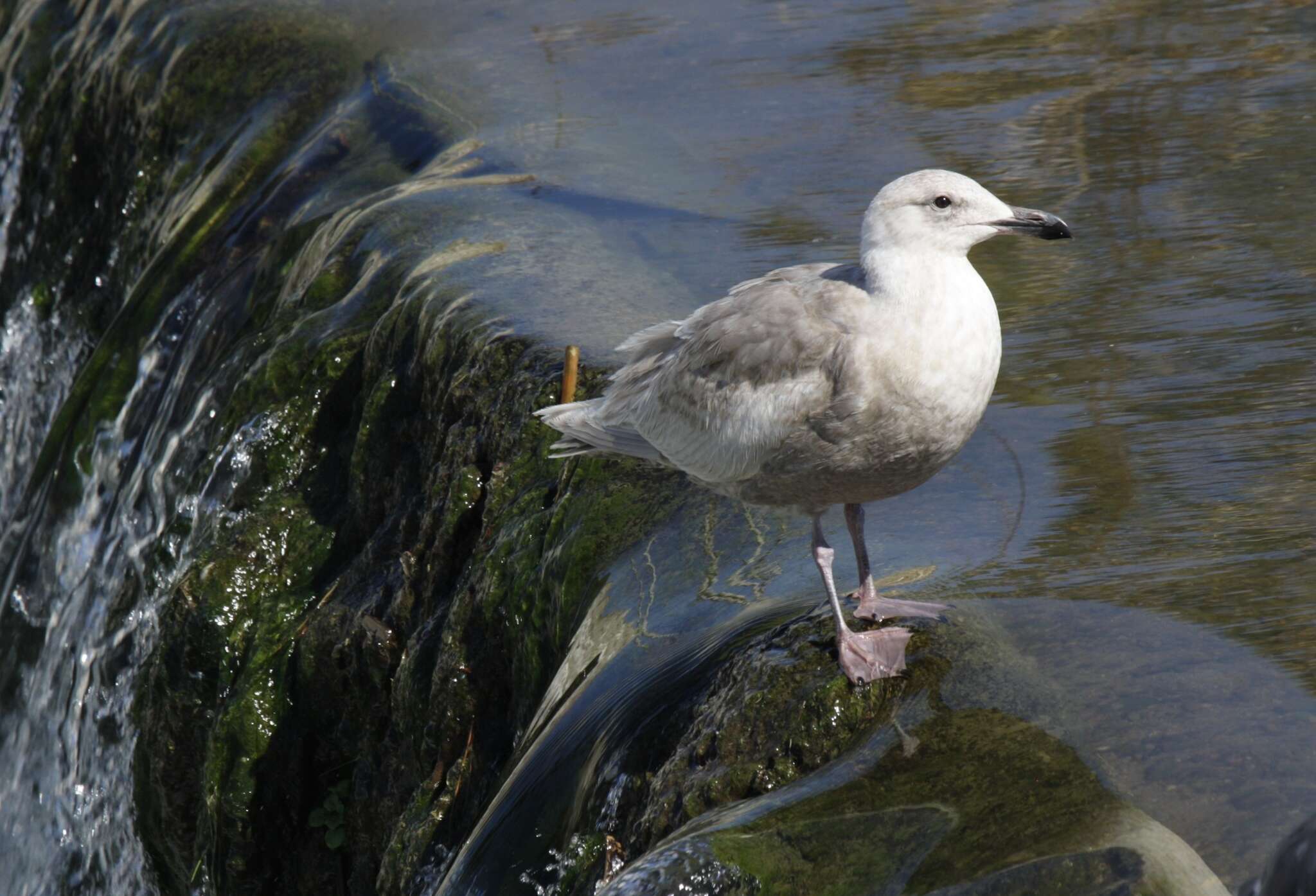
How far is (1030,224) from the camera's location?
4059mm

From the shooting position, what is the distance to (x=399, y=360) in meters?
6.98

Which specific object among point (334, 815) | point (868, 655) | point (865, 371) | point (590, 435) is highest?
point (865, 371)

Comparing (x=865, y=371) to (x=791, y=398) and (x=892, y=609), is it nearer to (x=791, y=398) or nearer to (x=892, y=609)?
(x=791, y=398)

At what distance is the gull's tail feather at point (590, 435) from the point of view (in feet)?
15.8

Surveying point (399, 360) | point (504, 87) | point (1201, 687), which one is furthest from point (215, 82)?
point (1201, 687)

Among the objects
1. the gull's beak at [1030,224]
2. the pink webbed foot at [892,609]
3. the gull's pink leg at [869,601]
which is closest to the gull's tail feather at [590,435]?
the gull's pink leg at [869,601]

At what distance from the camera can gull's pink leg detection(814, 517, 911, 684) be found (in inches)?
147

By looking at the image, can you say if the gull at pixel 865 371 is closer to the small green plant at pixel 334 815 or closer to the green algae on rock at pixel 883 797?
the green algae on rock at pixel 883 797

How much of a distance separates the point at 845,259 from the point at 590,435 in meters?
2.18

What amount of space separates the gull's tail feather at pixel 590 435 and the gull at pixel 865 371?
1.36 feet

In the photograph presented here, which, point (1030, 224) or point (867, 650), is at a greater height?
point (1030, 224)

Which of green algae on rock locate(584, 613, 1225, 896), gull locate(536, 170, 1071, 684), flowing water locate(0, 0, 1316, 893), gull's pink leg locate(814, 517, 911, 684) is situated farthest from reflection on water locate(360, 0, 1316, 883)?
gull locate(536, 170, 1071, 684)

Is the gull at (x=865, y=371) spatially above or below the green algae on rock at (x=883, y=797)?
above

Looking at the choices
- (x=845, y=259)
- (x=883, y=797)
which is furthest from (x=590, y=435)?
(x=845, y=259)
